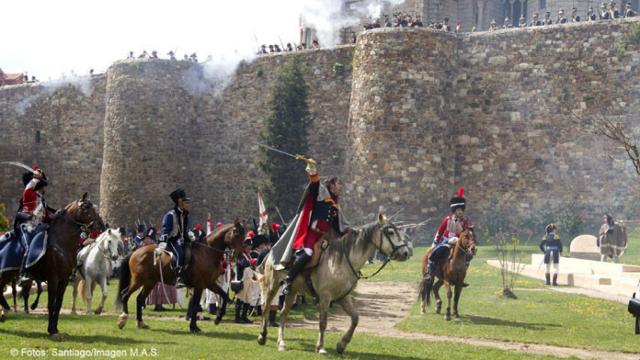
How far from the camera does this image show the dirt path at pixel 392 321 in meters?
14.5

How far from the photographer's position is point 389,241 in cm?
1380

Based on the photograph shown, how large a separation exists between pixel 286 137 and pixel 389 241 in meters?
27.7

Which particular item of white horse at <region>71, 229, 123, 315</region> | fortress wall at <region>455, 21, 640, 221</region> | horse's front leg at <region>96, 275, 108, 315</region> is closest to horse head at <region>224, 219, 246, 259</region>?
horse's front leg at <region>96, 275, 108, 315</region>

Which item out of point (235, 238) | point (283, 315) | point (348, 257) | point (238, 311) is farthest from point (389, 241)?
point (238, 311)

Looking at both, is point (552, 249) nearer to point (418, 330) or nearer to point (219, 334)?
point (418, 330)

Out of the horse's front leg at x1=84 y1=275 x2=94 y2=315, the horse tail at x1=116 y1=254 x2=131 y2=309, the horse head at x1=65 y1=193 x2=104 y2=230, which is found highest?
the horse head at x1=65 y1=193 x2=104 y2=230

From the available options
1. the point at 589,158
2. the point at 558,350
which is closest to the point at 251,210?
the point at 589,158

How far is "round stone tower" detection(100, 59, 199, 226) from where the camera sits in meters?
45.6

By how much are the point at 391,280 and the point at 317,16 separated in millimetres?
39301

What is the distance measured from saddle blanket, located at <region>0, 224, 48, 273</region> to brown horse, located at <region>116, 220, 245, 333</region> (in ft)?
7.45

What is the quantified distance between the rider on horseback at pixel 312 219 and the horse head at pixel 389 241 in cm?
66

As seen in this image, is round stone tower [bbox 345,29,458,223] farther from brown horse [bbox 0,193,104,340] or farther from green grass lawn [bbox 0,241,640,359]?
brown horse [bbox 0,193,104,340]

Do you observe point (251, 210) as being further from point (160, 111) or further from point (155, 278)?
point (155, 278)

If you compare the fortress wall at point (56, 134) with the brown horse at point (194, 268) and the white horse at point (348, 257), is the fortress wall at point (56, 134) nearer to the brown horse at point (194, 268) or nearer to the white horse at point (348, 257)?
the brown horse at point (194, 268)
